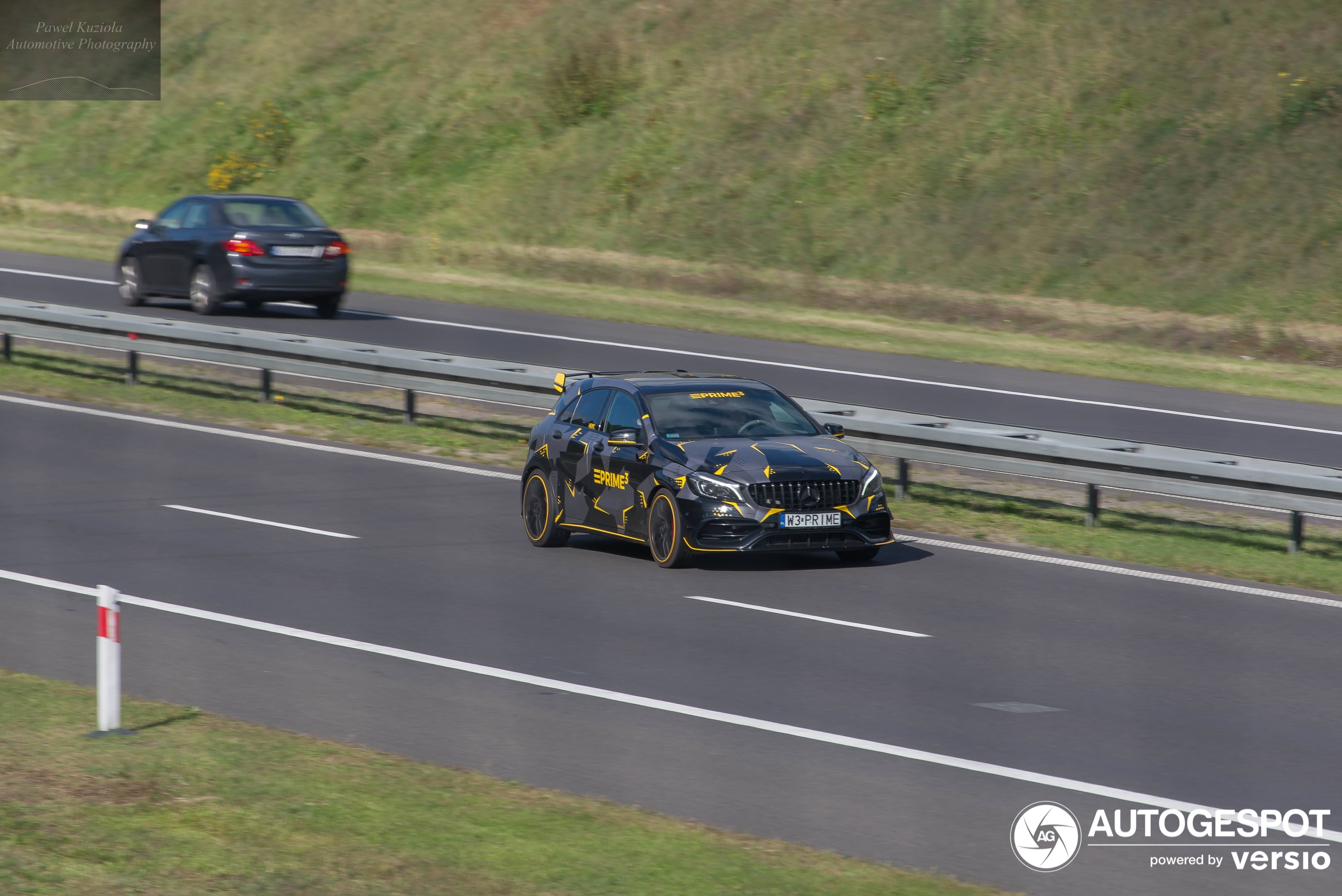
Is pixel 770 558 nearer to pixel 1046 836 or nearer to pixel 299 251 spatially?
pixel 1046 836

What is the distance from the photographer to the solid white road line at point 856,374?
73.1 feet

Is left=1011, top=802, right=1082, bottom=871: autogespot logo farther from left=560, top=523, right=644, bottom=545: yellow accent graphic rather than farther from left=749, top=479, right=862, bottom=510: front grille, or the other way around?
left=560, top=523, right=644, bottom=545: yellow accent graphic

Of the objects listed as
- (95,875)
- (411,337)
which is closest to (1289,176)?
(411,337)

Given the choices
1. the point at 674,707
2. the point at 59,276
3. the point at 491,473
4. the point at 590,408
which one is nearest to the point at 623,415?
the point at 590,408

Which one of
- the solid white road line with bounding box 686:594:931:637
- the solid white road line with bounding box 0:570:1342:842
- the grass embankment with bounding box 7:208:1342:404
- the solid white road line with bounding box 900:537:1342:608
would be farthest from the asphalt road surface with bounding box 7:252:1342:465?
the solid white road line with bounding box 0:570:1342:842

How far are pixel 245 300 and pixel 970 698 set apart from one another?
65.1 feet

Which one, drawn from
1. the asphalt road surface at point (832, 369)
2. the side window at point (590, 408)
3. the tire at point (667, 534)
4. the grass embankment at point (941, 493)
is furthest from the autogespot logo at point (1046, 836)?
the asphalt road surface at point (832, 369)

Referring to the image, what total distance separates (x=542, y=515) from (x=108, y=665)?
6774mm

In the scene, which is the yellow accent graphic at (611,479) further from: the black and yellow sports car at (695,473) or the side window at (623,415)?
the side window at (623,415)

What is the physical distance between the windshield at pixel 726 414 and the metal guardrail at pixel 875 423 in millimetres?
2751

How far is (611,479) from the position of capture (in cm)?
1460

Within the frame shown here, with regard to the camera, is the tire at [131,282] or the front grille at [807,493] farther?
the tire at [131,282]

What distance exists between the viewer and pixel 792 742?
9.16m

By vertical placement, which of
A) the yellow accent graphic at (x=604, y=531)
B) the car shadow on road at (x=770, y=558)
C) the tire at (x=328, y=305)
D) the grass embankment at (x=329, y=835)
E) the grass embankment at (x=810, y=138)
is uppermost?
the grass embankment at (x=810, y=138)
